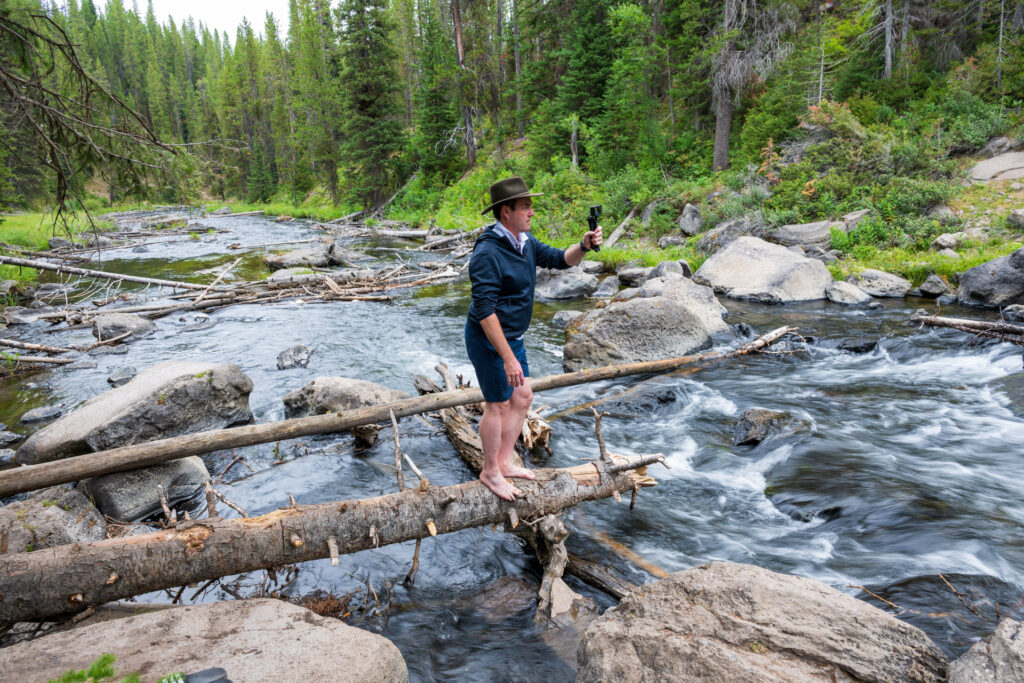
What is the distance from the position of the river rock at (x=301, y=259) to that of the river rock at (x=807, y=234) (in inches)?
621

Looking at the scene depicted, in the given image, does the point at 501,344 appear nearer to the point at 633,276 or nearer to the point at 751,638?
the point at 751,638

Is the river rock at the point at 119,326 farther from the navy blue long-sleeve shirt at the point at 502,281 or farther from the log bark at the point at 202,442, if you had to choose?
the navy blue long-sleeve shirt at the point at 502,281

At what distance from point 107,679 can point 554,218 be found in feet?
73.2

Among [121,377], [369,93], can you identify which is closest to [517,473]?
[121,377]

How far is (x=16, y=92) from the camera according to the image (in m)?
5.06

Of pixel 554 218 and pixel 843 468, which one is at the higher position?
pixel 554 218

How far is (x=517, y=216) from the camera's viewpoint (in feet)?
12.8

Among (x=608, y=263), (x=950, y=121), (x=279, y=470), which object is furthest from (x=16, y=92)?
(x=950, y=121)

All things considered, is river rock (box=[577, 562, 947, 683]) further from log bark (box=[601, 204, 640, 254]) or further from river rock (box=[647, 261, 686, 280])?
log bark (box=[601, 204, 640, 254])

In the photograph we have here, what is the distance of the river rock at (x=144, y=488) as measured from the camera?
5352mm

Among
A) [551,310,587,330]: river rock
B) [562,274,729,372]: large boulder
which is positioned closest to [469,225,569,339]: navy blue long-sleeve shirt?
[562,274,729,372]: large boulder

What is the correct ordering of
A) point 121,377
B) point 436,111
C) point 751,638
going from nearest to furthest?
1. point 751,638
2. point 121,377
3. point 436,111

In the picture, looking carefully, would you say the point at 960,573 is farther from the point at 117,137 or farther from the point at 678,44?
the point at 678,44

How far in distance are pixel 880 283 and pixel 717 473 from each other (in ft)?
34.1
